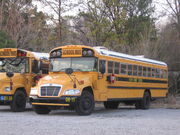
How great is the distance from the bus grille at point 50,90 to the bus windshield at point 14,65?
2.75 m

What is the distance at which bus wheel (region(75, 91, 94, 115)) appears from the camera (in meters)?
14.1

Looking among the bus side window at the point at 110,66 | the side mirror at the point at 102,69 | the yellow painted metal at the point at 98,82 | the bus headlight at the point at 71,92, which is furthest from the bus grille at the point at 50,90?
the bus side window at the point at 110,66

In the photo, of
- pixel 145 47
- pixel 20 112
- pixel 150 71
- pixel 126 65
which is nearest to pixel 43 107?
pixel 20 112

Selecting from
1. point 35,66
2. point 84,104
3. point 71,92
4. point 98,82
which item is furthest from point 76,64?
point 35,66

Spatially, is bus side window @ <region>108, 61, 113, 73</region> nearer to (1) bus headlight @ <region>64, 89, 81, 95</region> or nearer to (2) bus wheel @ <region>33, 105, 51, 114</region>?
(1) bus headlight @ <region>64, 89, 81, 95</region>

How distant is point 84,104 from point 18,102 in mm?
3501

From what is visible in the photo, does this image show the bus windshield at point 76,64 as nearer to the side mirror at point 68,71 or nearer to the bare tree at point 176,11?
the side mirror at point 68,71

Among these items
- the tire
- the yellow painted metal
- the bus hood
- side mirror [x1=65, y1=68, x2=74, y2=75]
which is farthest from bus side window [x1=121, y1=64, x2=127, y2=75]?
the bus hood

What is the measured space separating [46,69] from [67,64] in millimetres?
2877

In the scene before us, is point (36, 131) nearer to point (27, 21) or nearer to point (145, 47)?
point (145, 47)

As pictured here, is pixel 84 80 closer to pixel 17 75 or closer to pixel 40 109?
pixel 40 109

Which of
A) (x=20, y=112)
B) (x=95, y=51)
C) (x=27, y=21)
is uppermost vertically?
(x=27, y=21)

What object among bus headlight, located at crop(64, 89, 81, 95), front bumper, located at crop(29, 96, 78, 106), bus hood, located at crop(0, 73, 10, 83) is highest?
bus hood, located at crop(0, 73, 10, 83)

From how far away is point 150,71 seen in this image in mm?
20594
